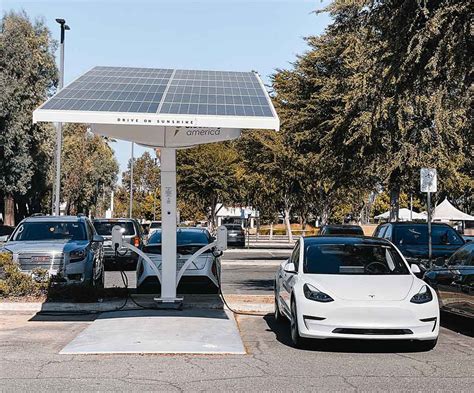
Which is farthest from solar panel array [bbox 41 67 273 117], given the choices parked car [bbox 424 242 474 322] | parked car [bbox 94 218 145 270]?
parked car [bbox 94 218 145 270]

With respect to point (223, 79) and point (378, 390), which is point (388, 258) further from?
point (223, 79)

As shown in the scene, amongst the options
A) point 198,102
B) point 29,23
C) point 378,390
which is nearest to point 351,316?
point 378,390

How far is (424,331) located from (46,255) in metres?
7.92

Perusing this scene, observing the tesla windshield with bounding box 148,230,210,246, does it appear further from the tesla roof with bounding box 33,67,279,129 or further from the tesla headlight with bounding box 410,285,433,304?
the tesla headlight with bounding box 410,285,433,304

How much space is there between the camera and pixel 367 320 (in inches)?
343

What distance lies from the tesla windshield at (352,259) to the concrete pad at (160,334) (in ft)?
5.18

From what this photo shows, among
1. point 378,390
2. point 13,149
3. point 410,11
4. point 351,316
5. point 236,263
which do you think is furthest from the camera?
point 13,149

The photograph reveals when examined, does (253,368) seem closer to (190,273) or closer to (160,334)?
(160,334)

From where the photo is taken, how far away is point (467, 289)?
412 inches

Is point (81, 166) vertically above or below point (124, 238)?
above

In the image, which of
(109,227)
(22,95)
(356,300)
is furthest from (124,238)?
(22,95)

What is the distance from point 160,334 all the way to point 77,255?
4.97 metres

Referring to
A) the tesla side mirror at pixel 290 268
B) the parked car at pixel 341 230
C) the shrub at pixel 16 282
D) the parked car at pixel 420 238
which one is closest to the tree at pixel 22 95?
the parked car at pixel 341 230

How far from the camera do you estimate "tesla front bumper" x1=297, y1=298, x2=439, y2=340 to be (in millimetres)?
8727
